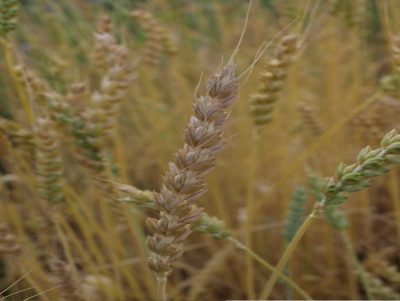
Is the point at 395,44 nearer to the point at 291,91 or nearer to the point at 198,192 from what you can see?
the point at 198,192

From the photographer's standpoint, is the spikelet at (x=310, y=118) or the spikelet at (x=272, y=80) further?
the spikelet at (x=310, y=118)

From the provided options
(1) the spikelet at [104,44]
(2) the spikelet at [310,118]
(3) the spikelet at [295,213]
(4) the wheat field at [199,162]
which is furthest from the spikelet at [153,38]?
(3) the spikelet at [295,213]

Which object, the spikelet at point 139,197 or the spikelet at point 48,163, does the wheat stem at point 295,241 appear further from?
the spikelet at point 48,163

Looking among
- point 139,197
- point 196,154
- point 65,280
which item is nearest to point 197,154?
point 196,154

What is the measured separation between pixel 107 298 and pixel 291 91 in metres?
0.61

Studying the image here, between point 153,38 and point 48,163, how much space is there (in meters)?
0.39

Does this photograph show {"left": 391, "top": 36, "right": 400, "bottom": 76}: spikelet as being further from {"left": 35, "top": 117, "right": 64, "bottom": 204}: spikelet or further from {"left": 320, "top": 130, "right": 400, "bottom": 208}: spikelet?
{"left": 35, "top": 117, "right": 64, "bottom": 204}: spikelet

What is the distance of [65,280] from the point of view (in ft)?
2.11

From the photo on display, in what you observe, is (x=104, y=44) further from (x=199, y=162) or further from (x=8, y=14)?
(x=199, y=162)

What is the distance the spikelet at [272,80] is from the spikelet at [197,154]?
0.27 metres

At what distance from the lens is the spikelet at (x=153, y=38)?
3.26 ft

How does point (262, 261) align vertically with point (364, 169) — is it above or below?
below

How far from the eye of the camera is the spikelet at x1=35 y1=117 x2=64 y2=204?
71 centimetres

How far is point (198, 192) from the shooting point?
1.57 ft
